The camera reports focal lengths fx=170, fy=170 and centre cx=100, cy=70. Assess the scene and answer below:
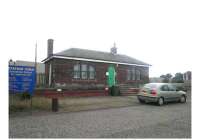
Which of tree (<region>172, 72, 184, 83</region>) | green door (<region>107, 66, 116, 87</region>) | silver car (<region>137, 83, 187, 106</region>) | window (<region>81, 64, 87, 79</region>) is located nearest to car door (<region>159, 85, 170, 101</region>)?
silver car (<region>137, 83, 187, 106</region>)

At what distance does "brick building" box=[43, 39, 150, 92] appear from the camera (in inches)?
680

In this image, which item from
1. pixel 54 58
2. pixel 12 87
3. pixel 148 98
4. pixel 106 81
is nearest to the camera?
pixel 12 87

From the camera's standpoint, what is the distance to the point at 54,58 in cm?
1712

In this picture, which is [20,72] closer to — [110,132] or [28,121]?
[28,121]

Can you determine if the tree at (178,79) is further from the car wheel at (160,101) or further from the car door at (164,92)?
the car wheel at (160,101)

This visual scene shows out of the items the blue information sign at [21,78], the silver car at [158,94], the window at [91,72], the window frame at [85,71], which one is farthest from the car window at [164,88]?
the blue information sign at [21,78]

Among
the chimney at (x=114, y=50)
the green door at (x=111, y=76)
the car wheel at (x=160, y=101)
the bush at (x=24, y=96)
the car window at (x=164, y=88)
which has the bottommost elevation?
the car wheel at (x=160, y=101)

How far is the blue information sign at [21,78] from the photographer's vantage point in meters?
9.52

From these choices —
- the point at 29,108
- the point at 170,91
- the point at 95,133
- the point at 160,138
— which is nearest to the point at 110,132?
the point at 95,133

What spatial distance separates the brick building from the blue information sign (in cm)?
589

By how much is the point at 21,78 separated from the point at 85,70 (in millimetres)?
9801

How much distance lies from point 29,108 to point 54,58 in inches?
326

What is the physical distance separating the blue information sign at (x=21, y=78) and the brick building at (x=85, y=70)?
5.89 m

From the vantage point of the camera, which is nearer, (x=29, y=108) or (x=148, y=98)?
(x=29, y=108)
